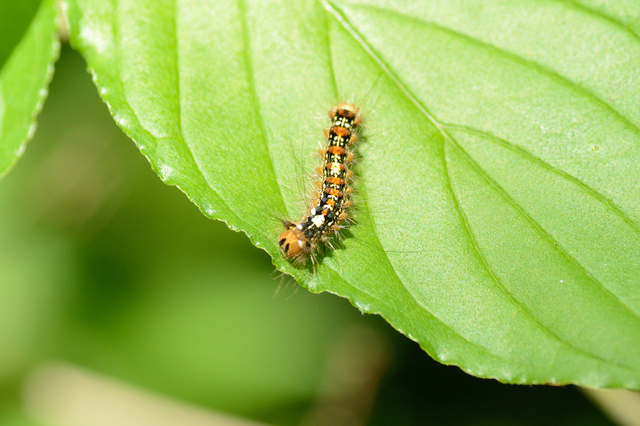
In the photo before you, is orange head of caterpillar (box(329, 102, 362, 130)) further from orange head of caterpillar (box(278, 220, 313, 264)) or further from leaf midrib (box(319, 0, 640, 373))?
orange head of caterpillar (box(278, 220, 313, 264))

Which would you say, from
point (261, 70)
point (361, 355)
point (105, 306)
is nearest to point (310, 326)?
point (361, 355)

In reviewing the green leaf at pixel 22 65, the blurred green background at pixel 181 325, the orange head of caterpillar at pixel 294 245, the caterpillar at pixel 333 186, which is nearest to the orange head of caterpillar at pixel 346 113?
the caterpillar at pixel 333 186

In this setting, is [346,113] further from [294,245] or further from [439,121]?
[294,245]

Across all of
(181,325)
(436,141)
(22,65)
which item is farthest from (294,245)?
(181,325)

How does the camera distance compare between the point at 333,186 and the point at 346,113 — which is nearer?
the point at 346,113

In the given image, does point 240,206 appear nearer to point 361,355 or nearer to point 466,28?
point 466,28

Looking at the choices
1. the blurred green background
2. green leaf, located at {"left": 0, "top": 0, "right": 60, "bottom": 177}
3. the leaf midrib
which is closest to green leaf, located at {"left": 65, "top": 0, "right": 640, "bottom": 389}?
the leaf midrib

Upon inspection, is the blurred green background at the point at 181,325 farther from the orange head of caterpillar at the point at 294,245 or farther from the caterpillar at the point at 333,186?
the orange head of caterpillar at the point at 294,245
